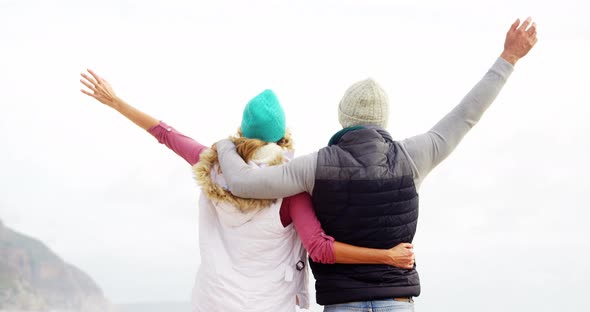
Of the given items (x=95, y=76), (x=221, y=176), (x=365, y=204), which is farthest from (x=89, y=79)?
(x=365, y=204)

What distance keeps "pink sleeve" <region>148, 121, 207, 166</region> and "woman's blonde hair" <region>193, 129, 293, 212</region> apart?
0.15 metres

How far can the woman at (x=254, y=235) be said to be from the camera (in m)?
3.69

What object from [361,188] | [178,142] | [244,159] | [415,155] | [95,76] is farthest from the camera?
[95,76]

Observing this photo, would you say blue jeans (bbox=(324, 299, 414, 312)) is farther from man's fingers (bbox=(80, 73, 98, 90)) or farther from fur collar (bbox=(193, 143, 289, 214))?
man's fingers (bbox=(80, 73, 98, 90))

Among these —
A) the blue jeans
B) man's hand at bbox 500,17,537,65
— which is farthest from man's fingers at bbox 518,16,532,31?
the blue jeans

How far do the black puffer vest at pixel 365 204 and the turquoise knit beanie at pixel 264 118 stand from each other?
0.32m

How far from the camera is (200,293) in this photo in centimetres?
397

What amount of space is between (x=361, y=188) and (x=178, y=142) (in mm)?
1162

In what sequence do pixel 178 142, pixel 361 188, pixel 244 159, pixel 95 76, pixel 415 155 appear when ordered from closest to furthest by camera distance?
1. pixel 361 188
2. pixel 415 155
3. pixel 244 159
4. pixel 178 142
5. pixel 95 76

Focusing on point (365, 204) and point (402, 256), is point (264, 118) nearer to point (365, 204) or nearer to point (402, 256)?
point (365, 204)

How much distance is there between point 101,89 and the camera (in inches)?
171

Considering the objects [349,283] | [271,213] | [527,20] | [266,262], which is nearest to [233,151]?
[271,213]

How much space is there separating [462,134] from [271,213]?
1.06 m

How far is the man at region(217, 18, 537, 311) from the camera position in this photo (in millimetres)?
3498
